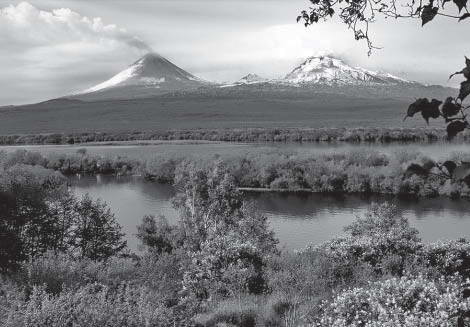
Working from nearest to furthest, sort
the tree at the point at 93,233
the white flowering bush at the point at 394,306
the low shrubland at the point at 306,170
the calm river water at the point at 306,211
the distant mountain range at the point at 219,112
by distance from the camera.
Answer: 1. the white flowering bush at the point at 394,306
2. the tree at the point at 93,233
3. the calm river water at the point at 306,211
4. the low shrubland at the point at 306,170
5. the distant mountain range at the point at 219,112

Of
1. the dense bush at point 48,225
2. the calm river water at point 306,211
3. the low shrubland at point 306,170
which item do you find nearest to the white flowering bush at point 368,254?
the dense bush at point 48,225

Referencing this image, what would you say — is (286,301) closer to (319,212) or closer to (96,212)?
(96,212)

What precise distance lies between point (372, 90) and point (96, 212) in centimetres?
17020

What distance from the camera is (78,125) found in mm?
121188

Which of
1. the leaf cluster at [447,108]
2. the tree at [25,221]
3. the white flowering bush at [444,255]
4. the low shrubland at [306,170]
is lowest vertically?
the low shrubland at [306,170]

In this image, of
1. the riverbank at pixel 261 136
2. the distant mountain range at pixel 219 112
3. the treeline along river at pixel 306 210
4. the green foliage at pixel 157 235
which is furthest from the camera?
the distant mountain range at pixel 219 112

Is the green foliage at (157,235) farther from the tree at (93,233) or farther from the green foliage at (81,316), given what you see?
the green foliage at (81,316)

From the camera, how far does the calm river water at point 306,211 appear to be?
89.8 feet

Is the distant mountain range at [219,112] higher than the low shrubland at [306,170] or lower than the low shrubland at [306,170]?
higher

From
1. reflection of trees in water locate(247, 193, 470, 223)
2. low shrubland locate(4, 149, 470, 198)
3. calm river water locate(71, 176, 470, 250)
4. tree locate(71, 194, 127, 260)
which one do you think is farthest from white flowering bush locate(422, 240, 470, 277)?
low shrubland locate(4, 149, 470, 198)

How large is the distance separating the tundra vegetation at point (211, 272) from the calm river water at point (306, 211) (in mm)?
4218

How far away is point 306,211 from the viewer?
1323 inches

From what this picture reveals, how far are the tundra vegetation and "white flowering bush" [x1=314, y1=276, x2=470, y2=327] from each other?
3 cm

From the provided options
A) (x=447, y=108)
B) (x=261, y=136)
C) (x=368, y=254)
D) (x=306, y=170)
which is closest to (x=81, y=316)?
(x=447, y=108)
